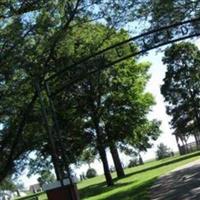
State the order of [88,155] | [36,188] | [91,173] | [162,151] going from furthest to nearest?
[162,151] < [36,188] < [91,173] < [88,155]

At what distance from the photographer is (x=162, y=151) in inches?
3182

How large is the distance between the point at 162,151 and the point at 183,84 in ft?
63.9

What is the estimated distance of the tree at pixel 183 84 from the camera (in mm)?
62375

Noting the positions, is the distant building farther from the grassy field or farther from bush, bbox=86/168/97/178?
the grassy field

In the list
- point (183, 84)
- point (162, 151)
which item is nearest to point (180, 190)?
point (183, 84)

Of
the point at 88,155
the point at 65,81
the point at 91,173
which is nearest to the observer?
the point at 65,81

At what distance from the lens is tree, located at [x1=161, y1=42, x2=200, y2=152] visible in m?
62.4

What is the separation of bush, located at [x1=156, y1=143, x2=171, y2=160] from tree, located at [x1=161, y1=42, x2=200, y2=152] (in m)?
13.8

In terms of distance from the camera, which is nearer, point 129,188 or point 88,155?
point 129,188

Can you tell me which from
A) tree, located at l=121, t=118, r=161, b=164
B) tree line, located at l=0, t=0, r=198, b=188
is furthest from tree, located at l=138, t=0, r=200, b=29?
tree, located at l=121, t=118, r=161, b=164

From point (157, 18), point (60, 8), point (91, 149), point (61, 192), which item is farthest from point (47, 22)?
point (91, 149)

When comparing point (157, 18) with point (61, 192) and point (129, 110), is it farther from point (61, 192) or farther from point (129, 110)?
point (129, 110)

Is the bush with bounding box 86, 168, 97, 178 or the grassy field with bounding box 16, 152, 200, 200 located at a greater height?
the bush with bounding box 86, 168, 97, 178

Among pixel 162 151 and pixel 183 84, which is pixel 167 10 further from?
pixel 162 151
